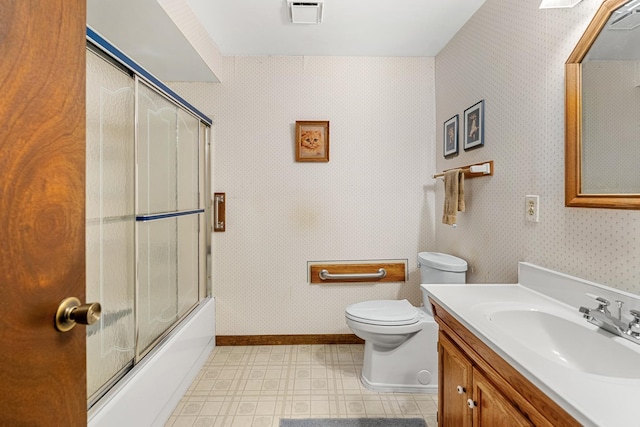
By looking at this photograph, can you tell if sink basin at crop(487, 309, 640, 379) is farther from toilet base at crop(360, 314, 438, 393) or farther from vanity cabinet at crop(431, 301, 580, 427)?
toilet base at crop(360, 314, 438, 393)

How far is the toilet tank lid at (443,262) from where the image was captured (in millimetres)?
1932

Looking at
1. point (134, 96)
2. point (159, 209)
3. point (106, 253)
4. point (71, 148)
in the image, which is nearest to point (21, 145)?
point (71, 148)

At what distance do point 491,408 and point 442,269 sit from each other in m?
1.11

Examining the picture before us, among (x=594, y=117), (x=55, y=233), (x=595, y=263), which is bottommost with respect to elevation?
(x=595, y=263)

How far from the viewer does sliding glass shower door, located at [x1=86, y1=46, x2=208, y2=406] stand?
1204 millimetres

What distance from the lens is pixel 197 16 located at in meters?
1.96

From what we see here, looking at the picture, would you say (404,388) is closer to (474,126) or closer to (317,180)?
(317,180)

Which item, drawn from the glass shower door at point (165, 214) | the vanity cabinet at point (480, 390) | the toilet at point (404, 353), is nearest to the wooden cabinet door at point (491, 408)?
the vanity cabinet at point (480, 390)

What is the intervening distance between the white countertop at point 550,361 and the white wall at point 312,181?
48.4 inches

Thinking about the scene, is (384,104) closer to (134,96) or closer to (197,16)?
(197,16)

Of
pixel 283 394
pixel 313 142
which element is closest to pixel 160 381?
pixel 283 394

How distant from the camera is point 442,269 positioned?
1.99m

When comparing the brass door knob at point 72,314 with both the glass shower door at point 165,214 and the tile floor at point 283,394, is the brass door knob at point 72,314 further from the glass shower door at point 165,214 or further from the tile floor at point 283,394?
the tile floor at point 283,394

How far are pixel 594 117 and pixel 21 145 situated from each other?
1.62 metres
